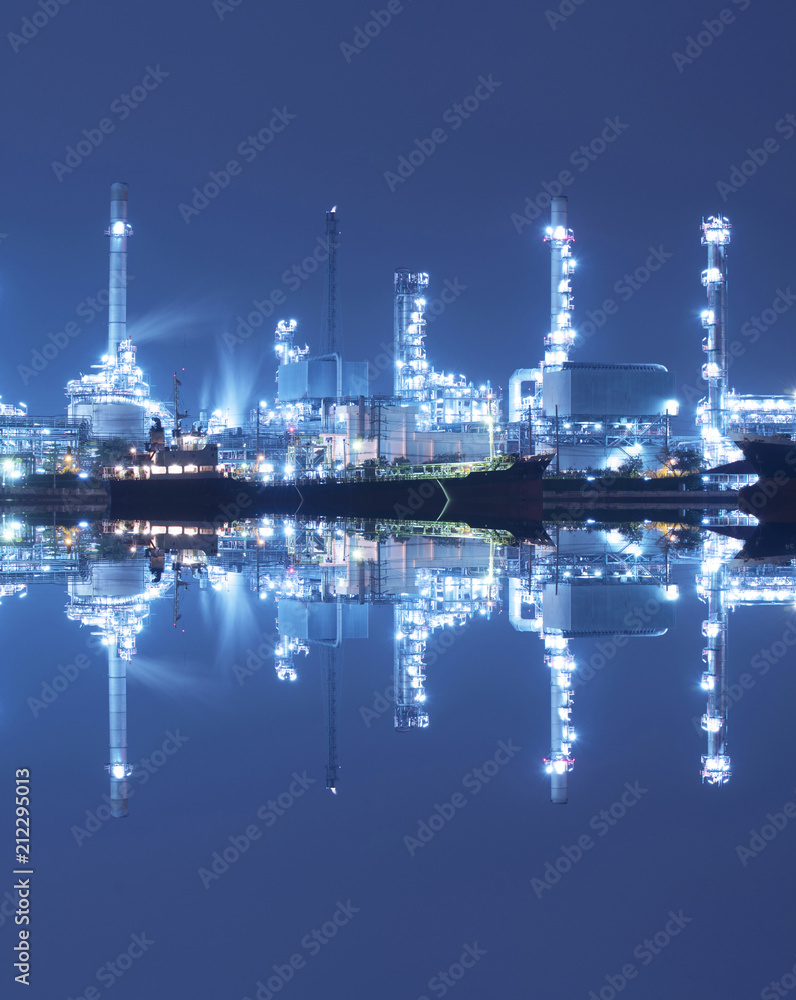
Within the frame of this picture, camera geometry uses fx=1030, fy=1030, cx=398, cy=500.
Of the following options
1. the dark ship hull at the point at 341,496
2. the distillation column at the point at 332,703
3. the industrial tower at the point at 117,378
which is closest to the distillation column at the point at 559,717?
the distillation column at the point at 332,703

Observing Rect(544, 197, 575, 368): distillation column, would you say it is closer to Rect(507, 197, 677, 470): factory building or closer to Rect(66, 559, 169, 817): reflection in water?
Rect(507, 197, 677, 470): factory building

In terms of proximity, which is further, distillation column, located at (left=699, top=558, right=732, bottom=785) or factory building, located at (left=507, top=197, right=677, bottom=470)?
factory building, located at (left=507, top=197, right=677, bottom=470)

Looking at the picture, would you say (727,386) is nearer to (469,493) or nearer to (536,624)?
(469,493)

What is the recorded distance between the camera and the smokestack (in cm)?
6669

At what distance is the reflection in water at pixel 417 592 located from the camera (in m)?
7.95

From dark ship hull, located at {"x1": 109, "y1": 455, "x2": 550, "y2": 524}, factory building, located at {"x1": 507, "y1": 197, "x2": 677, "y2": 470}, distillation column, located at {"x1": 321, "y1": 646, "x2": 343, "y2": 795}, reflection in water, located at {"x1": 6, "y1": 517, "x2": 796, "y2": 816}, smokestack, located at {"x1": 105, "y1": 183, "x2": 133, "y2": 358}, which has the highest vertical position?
smokestack, located at {"x1": 105, "y1": 183, "x2": 133, "y2": 358}

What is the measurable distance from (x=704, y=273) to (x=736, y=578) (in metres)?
51.8

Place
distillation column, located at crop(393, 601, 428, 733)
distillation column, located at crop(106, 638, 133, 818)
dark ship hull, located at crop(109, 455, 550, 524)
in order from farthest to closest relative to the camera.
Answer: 1. dark ship hull, located at crop(109, 455, 550, 524)
2. distillation column, located at crop(393, 601, 428, 733)
3. distillation column, located at crop(106, 638, 133, 818)

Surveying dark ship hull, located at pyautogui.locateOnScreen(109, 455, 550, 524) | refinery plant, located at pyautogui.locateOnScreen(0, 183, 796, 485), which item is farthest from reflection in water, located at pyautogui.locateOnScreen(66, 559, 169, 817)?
refinery plant, located at pyautogui.locateOnScreen(0, 183, 796, 485)

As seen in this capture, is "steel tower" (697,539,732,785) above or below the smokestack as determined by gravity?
below

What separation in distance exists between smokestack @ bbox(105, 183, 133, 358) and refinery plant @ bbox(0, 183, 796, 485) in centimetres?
8

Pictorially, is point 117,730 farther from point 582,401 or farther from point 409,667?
point 582,401

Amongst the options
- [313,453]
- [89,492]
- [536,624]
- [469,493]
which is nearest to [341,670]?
[536,624]

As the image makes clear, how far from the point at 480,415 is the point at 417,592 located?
53.6 metres
